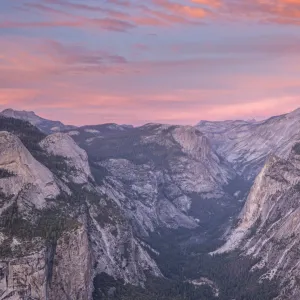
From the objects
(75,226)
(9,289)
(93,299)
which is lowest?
(93,299)

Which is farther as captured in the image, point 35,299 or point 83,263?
point 83,263

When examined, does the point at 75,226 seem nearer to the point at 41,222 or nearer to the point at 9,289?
the point at 41,222

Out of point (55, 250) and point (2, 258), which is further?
point (55, 250)

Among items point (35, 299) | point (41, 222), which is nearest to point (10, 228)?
point (41, 222)

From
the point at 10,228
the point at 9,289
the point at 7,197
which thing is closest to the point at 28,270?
the point at 9,289

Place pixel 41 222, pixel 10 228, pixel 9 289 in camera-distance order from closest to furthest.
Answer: pixel 9 289, pixel 10 228, pixel 41 222

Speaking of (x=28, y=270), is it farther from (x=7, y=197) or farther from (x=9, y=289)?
(x=7, y=197)

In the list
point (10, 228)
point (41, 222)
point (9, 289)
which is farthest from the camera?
point (41, 222)

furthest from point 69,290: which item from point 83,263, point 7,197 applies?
point 7,197

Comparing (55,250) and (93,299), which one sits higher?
(55,250)
